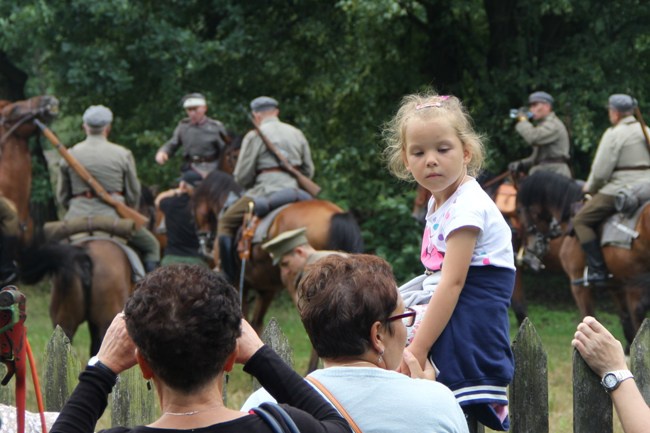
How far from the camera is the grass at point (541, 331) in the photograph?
8.47 meters

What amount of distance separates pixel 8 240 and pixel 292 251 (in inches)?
89.6

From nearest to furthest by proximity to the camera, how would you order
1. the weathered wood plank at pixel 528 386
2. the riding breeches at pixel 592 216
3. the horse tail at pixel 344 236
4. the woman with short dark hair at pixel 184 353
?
1. the woman with short dark hair at pixel 184 353
2. the weathered wood plank at pixel 528 386
3. the horse tail at pixel 344 236
4. the riding breeches at pixel 592 216

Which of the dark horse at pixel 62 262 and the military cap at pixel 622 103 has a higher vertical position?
the military cap at pixel 622 103

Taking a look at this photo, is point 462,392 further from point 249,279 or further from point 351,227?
point 249,279

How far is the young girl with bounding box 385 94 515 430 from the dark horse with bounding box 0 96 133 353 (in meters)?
5.77

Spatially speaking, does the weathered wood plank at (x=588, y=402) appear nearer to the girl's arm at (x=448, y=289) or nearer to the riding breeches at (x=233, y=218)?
the girl's arm at (x=448, y=289)

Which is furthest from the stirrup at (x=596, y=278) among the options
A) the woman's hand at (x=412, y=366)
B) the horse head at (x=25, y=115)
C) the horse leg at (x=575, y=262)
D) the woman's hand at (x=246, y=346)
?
the woman's hand at (x=246, y=346)

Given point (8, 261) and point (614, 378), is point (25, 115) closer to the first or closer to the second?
point (8, 261)

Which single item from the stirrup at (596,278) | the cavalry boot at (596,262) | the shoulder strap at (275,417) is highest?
the shoulder strap at (275,417)

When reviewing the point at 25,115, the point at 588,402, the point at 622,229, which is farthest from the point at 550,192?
the point at 588,402

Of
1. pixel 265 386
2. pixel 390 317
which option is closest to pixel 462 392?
pixel 390 317

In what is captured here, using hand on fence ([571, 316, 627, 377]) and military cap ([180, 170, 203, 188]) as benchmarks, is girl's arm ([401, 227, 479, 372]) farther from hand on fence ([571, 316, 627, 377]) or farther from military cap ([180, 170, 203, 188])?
military cap ([180, 170, 203, 188])

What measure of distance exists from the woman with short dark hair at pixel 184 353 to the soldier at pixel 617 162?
8514mm

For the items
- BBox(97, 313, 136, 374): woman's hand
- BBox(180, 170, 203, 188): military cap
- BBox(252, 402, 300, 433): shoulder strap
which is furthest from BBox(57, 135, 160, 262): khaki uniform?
BBox(252, 402, 300, 433): shoulder strap
